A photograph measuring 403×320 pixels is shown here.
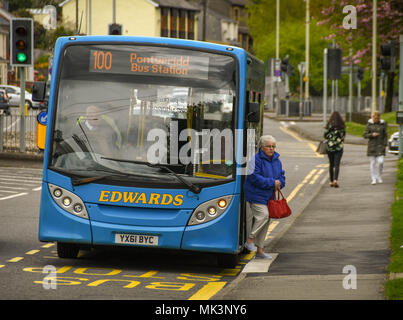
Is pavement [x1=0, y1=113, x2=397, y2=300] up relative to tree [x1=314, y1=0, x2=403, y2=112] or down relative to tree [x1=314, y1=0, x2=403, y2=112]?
down

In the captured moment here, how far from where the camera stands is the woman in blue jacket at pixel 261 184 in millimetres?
12031

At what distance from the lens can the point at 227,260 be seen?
1169 centimetres

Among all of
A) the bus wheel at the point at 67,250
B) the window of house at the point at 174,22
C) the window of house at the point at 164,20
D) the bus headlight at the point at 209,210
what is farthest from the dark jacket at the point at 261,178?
the window of house at the point at 174,22

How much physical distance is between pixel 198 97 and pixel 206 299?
2845 mm

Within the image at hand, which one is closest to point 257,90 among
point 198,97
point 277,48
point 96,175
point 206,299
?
point 198,97

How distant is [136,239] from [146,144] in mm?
1116

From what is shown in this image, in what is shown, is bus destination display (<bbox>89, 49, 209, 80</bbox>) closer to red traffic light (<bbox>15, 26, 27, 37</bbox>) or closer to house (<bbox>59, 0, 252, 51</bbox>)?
red traffic light (<bbox>15, 26, 27, 37</bbox>)

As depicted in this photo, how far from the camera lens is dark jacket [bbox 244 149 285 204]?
12.0 metres

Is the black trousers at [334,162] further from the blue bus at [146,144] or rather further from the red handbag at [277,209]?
the blue bus at [146,144]

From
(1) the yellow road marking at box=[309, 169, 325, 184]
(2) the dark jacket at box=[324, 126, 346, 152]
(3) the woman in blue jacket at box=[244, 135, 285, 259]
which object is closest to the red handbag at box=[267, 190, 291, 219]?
(3) the woman in blue jacket at box=[244, 135, 285, 259]

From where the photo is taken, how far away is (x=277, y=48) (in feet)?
273

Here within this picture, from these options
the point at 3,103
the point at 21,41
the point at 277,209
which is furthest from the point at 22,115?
the point at 3,103

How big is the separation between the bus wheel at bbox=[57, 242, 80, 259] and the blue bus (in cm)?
54
